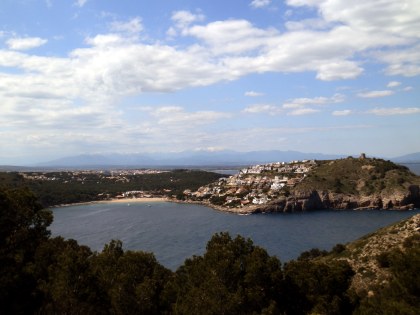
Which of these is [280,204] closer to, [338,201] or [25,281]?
[338,201]

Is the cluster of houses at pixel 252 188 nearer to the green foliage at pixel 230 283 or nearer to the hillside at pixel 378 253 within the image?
the hillside at pixel 378 253

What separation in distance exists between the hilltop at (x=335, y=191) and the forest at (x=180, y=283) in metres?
76.1

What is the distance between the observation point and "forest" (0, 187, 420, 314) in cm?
1484

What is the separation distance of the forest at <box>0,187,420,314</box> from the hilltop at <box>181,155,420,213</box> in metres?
76.1

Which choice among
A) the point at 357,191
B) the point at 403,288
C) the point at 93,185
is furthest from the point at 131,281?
the point at 93,185

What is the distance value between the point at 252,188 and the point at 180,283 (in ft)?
318

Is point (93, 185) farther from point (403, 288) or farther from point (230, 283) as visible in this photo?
point (403, 288)

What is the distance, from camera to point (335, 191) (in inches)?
3752

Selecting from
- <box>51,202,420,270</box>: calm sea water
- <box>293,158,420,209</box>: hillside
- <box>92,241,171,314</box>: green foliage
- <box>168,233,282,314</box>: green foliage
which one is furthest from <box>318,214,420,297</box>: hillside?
<box>293,158,420,209</box>: hillside

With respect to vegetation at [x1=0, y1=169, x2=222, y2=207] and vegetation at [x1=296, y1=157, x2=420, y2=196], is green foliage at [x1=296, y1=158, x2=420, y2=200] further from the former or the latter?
vegetation at [x1=0, y1=169, x2=222, y2=207]

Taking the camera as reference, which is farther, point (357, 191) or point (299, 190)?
point (299, 190)

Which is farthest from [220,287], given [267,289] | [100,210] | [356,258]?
[100,210]

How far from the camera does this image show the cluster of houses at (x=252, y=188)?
101 meters

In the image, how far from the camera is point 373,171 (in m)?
101
